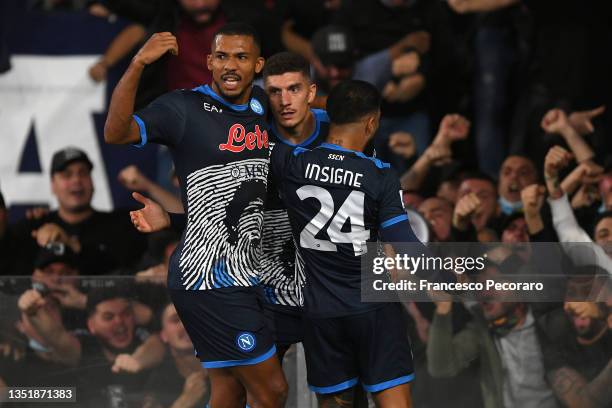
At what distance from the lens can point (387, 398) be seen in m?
4.76

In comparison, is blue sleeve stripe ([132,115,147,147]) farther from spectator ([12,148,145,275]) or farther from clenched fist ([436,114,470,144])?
clenched fist ([436,114,470,144])

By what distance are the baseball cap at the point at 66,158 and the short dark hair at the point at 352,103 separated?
301 cm

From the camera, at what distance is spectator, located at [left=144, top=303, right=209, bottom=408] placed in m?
5.80

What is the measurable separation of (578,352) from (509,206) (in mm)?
1502

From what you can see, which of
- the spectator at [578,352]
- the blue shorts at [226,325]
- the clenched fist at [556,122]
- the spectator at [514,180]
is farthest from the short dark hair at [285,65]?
the clenched fist at [556,122]

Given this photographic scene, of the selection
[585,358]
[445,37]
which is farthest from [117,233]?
[585,358]

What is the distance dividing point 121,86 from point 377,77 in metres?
3.43

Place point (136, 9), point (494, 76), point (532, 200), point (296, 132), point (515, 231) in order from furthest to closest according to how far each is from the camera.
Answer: point (136, 9), point (494, 76), point (515, 231), point (532, 200), point (296, 132)

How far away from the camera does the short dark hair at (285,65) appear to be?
4.87 meters

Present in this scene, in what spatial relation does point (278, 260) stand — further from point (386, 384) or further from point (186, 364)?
point (186, 364)

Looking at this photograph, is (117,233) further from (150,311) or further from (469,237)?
(469,237)

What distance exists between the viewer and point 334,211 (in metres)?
4.67

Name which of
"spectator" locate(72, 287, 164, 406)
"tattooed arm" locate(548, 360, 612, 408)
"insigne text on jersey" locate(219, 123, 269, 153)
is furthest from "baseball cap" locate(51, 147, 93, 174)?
"tattooed arm" locate(548, 360, 612, 408)

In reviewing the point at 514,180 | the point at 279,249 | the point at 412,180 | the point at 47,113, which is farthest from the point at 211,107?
the point at 47,113
